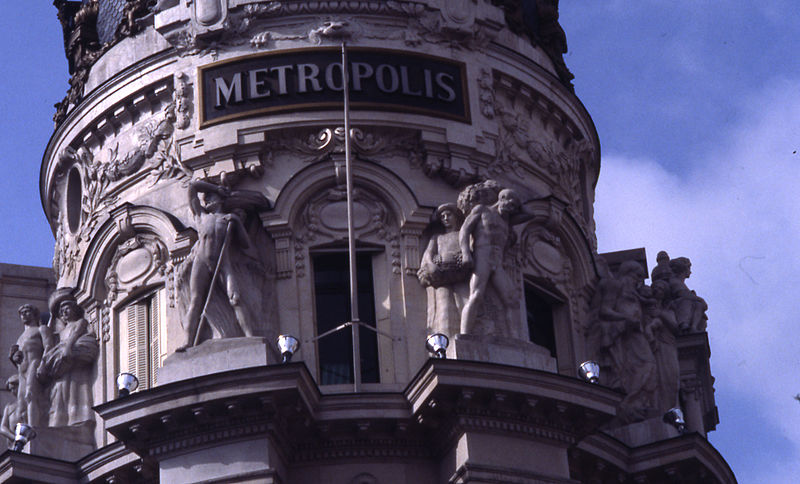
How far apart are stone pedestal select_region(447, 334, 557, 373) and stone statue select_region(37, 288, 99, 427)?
7660mm

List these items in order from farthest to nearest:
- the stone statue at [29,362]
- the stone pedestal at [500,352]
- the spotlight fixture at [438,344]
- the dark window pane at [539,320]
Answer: the dark window pane at [539,320], the stone statue at [29,362], the stone pedestal at [500,352], the spotlight fixture at [438,344]

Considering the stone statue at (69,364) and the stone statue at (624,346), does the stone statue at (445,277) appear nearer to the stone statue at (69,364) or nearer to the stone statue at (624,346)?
the stone statue at (624,346)

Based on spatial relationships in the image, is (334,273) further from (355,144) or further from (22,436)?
(22,436)

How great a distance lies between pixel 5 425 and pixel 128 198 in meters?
5.15

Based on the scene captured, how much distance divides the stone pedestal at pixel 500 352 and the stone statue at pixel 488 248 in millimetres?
757

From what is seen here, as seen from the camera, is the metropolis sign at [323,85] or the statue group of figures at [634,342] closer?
the metropolis sign at [323,85]

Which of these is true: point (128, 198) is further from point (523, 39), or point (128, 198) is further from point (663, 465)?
point (663, 465)

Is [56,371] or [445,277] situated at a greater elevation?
[445,277]

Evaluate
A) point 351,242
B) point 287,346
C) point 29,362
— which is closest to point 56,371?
point 29,362

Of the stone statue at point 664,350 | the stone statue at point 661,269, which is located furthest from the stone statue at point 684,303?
the stone statue at point 664,350

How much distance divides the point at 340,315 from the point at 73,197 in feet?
23.6

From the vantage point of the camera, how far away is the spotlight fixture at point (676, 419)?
4422 cm

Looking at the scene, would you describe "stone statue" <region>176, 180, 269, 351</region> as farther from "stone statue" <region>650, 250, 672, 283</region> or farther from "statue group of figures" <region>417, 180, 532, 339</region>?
"stone statue" <region>650, 250, 672, 283</region>

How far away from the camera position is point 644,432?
44.4m
